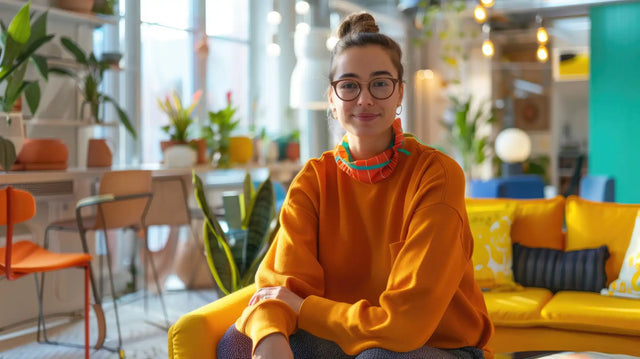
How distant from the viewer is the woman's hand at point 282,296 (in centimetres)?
158

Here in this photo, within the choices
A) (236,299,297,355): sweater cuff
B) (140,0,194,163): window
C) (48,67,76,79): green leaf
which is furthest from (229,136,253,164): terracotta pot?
(236,299,297,355): sweater cuff

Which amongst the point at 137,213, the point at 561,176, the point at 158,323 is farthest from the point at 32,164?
the point at 561,176

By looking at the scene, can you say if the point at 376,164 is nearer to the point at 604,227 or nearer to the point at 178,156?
the point at 604,227

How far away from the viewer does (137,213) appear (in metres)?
3.92

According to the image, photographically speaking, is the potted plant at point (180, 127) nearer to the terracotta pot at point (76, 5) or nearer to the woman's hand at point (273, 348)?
the terracotta pot at point (76, 5)

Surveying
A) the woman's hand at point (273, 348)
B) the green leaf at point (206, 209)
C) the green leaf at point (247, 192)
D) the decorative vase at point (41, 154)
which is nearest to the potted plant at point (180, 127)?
the decorative vase at point (41, 154)

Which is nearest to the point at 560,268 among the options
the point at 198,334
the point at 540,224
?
the point at 540,224

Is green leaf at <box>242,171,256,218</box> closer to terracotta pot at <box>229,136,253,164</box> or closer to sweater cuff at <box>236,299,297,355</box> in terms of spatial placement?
sweater cuff at <box>236,299,297,355</box>

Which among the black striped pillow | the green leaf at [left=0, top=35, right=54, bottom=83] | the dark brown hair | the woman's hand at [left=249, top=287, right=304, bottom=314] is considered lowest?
the black striped pillow

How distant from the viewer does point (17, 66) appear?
3334 mm

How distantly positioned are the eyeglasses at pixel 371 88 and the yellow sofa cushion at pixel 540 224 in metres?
1.81

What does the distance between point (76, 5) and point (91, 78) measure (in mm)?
487

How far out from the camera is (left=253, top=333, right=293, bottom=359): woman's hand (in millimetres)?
1446

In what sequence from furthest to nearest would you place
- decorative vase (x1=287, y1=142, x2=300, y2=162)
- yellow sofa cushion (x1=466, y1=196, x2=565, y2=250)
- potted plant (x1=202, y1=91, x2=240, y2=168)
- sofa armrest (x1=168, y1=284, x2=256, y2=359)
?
decorative vase (x1=287, y1=142, x2=300, y2=162)
potted plant (x1=202, y1=91, x2=240, y2=168)
yellow sofa cushion (x1=466, y1=196, x2=565, y2=250)
sofa armrest (x1=168, y1=284, x2=256, y2=359)
